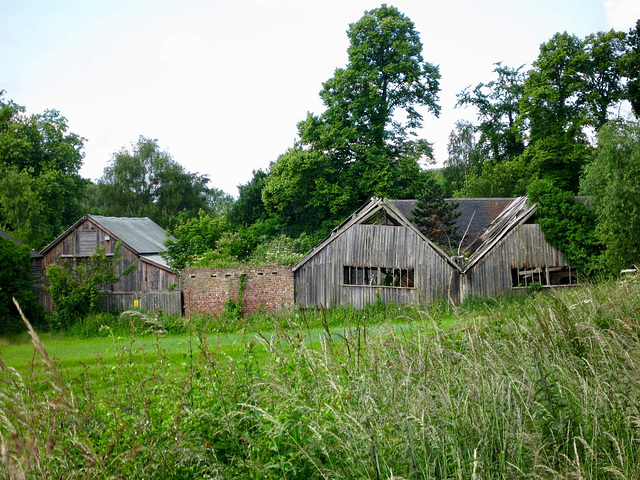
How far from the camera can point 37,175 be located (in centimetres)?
4584

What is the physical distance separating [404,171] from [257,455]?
3190 centimetres

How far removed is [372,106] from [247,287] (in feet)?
53.0

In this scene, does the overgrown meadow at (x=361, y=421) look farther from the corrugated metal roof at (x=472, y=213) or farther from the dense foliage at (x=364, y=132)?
the dense foliage at (x=364, y=132)

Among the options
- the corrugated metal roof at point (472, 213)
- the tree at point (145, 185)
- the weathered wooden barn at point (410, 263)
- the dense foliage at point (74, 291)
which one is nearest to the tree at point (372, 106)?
the corrugated metal roof at point (472, 213)

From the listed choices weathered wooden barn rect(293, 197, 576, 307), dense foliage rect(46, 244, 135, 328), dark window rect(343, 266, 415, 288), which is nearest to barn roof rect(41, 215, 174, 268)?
dense foliage rect(46, 244, 135, 328)

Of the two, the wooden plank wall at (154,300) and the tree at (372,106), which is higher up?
the tree at (372,106)

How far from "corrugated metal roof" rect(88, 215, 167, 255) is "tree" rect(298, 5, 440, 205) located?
37.5 feet

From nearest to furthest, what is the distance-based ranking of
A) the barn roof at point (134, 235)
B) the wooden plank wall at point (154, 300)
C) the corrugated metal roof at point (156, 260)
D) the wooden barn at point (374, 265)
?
the wooden barn at point (374, 265)
the wooden plank wall at point (154, 300)
the corrugated metal roof at point (156, 260)
the barn roof at point (134, 235)

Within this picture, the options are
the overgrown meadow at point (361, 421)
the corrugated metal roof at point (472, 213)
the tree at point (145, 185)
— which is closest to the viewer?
the overgrown meadow at point (361, 421)

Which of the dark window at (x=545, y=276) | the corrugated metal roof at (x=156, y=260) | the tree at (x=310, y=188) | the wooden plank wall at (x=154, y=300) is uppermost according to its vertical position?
the tree at (x=310, y=188)

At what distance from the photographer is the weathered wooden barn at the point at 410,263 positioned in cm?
2239

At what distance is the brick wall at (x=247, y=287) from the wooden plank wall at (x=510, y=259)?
7.70 m

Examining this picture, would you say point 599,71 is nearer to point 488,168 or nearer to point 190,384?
point 488,168

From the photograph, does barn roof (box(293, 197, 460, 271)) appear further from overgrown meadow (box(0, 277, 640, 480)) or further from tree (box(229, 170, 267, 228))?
tree (box(229, 170, 267, 228))
